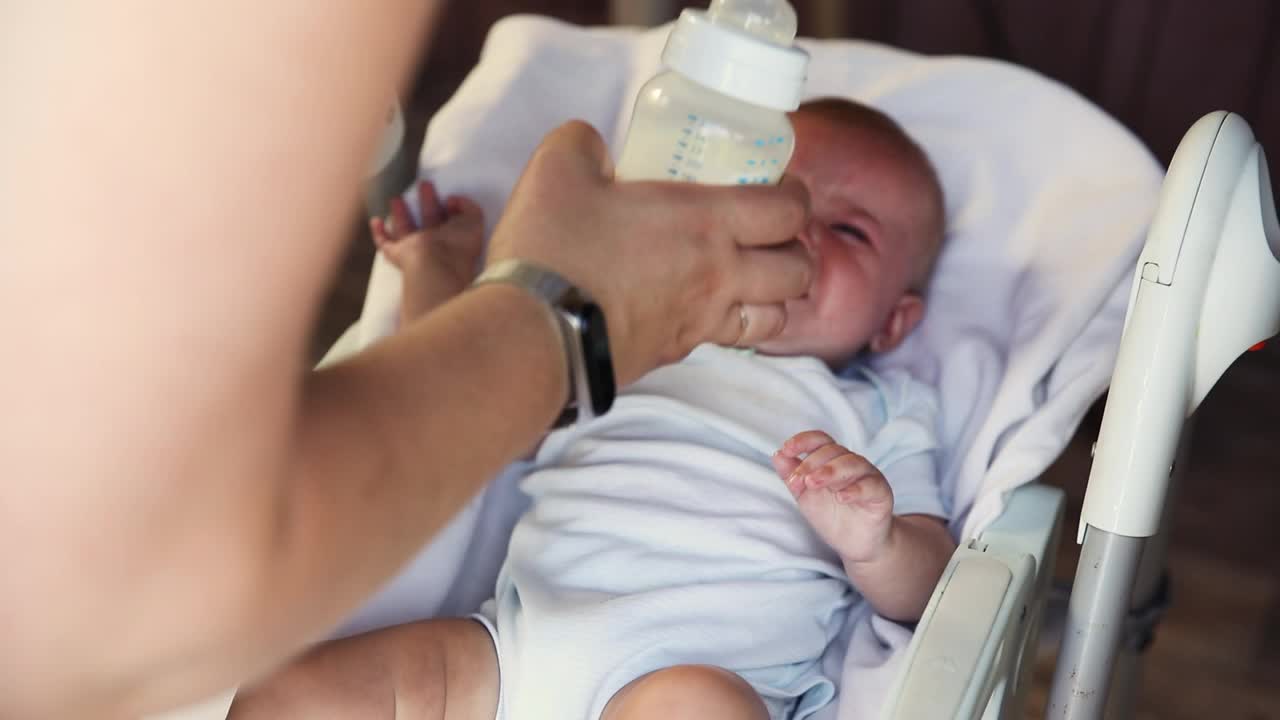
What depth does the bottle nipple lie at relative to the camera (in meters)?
0.81

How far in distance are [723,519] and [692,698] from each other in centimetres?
18

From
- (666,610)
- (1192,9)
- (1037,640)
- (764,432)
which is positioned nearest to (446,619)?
(666,610)

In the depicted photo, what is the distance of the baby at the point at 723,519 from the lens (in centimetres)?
88

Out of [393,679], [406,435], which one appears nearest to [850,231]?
[393,679]

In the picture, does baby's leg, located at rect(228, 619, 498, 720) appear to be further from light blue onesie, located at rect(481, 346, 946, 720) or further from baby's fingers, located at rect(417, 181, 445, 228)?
baby's fingers, located at rect(417, 181, 445, 228)

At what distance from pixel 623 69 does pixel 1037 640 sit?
27.4 inches

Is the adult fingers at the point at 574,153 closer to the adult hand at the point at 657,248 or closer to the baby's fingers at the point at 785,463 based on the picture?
the adult hand at the point at 657,248

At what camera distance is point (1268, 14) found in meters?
1.87

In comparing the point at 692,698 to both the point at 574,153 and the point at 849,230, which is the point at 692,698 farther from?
the point at 849,230

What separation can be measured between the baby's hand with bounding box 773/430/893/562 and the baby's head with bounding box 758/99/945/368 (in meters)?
0.27

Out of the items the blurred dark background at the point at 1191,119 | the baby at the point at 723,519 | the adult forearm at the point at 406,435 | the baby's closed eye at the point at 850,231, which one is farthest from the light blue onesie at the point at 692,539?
the blurred dark background at the point at 1191,119

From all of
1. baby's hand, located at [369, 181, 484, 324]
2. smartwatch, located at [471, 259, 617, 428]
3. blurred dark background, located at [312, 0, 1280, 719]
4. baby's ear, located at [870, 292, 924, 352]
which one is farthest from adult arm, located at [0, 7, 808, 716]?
blurred dark background, located at [312, 0, 1280, 719]

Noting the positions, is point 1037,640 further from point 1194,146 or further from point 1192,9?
point 1192,9

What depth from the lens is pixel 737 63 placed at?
722 millimetres
